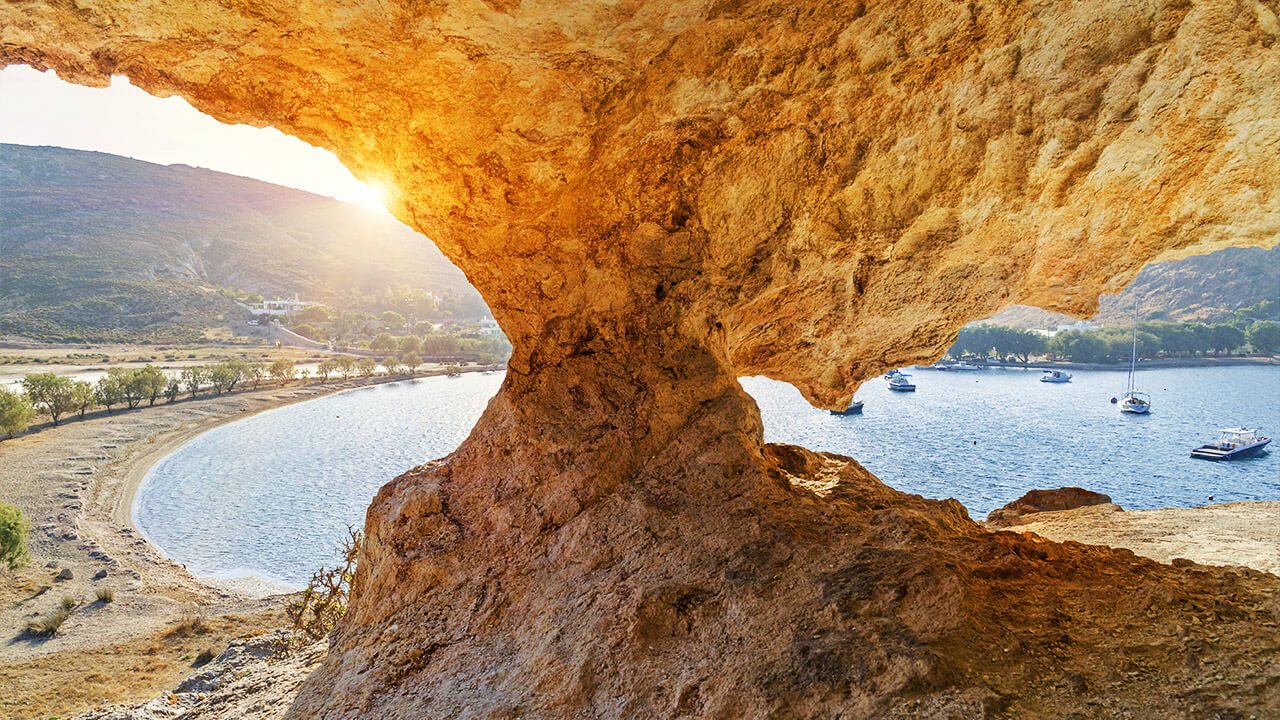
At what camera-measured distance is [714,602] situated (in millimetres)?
3773

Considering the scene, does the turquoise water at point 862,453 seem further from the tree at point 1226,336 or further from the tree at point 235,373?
the tree at point 1226,336

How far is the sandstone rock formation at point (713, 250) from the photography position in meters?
3.47

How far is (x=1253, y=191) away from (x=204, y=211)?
17827 cm

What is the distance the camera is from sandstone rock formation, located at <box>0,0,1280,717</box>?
3475mm

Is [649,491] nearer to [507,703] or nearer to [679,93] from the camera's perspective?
[507,703]

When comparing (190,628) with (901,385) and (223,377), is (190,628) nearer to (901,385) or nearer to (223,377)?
(223,377)

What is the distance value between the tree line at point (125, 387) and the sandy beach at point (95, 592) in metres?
2.33

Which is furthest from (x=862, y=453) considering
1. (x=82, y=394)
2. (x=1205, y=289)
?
(x=1205, y=289)

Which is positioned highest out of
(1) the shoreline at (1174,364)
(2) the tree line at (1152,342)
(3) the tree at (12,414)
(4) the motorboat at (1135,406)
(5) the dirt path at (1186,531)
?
(2) the tree line at (1152,342)

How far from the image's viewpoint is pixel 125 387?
4934cm

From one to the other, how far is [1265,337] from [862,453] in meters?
70.9

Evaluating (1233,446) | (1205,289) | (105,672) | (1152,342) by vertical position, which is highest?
(1205,289)

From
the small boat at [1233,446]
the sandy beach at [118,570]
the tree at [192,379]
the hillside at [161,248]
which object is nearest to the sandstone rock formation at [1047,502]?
the sandy beach at [118,570]

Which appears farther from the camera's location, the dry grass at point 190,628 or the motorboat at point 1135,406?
the motorboat at point 1135,406
